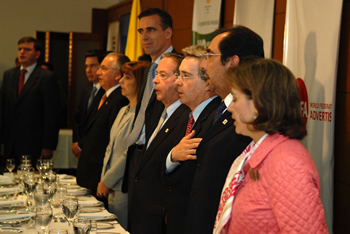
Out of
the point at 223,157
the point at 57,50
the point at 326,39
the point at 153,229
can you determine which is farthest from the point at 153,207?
the point at 57,50

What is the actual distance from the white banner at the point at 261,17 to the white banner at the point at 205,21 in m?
0.73

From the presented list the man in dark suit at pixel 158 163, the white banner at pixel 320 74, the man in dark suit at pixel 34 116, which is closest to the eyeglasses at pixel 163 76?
the man in dark suit at pixel 158 163

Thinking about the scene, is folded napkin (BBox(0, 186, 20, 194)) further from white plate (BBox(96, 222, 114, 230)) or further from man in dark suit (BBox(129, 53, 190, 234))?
white plate (BBox(96, 222, 114, 230))

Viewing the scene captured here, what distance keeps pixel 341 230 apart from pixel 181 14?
3.90 m

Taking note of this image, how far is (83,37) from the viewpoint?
7.30 metres

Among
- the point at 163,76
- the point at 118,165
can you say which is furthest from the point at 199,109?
the point at 118,165

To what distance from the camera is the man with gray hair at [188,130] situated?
7.19 feet

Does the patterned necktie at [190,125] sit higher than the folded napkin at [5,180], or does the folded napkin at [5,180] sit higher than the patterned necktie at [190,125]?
the patterned necktie at [190,125]

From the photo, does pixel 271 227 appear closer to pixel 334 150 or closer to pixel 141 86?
pixel 334 150

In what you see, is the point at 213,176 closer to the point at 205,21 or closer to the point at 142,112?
the point at 142,112

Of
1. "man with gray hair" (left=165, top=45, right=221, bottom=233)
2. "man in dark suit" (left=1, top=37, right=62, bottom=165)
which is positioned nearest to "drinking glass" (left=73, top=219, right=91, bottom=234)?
"man with gray hair" (left=165, top=45, right=221, bottom=233)

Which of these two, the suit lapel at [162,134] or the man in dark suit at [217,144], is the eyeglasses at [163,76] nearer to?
the suit lapel at [162,134]

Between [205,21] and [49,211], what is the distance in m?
3.38

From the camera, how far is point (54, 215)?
2.31m
